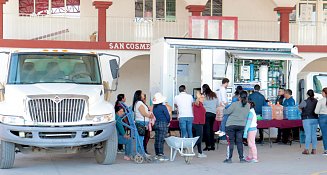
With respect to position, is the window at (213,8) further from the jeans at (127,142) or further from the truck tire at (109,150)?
the truck tire at (109,150)

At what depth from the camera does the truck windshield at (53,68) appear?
12.3 metres

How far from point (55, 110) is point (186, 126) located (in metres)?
3.54

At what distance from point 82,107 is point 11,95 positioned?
4.63 ft

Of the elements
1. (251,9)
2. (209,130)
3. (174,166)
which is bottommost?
(174,166)

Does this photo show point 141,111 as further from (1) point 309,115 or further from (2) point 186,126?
(1) point 309,115

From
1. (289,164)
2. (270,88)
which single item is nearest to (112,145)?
(289,164)

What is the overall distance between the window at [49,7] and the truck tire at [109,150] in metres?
12.7

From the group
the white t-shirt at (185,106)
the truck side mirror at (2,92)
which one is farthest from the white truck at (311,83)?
the truck side mirror at (2,92)

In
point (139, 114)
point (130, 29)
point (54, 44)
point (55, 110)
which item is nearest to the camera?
point (55, 110)

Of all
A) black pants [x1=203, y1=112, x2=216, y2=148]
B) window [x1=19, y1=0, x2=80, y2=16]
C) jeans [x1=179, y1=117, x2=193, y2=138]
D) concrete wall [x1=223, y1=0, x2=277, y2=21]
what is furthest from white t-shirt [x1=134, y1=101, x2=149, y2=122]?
concrete wall [x1=223, y1=0, x2=277, y2=21]


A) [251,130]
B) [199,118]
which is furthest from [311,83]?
[251,130]

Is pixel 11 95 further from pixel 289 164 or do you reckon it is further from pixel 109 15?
pixel 109 15

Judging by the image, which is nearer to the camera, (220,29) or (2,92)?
(2,92)

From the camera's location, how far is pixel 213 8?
25.2m
